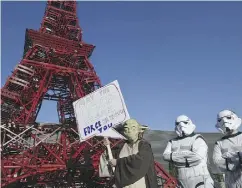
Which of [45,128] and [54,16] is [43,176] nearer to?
[45,128]

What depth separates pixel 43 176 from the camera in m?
20.4

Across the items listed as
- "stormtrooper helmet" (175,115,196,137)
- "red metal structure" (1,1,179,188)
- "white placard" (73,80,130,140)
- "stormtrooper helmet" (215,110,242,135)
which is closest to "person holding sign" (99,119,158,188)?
"white placard" (73,80,130,140)

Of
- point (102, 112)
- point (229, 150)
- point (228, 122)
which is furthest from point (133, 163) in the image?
point (228, 122)

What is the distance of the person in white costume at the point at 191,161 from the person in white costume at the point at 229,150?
254 mm

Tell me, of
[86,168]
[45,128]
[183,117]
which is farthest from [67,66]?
[183,117]

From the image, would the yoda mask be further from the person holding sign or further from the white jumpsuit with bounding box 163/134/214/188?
the white jumpsuit with bounding box 163/134/214/188

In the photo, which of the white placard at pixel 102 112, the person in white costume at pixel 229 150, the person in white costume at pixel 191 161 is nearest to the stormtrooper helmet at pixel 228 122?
the person in white costume at pixel 229 150

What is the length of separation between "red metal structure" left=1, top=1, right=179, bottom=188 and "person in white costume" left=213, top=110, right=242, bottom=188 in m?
13.1

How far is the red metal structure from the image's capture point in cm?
1828

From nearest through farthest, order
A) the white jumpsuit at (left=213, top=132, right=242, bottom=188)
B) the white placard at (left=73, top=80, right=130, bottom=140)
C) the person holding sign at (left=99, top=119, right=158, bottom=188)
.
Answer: the person holding sign at (left=99, top=119, right=158, bottom=188), the white jumpsuit at (left=213, top=132, right=242, bottom=188), the white placard at (left=73, top=80, right=130, bottom=140)

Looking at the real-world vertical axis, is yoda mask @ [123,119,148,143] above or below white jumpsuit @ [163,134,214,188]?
above

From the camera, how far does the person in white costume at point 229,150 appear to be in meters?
5.57

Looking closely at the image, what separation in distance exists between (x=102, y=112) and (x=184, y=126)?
4.91 ft

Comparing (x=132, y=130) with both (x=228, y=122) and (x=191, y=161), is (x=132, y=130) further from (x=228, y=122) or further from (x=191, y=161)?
(x=228, y=122)
